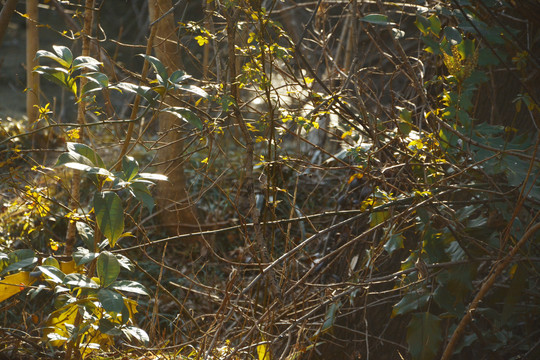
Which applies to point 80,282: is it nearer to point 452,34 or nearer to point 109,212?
point 109,212

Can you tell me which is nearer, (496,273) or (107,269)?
(107,269)

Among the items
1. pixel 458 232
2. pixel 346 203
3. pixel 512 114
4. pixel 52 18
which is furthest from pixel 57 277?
pixel 52 18

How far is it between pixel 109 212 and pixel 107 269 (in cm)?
22

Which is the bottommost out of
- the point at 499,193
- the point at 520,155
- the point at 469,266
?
the point at 469,266

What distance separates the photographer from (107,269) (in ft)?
6.17

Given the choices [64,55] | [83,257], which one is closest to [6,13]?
[64,55]

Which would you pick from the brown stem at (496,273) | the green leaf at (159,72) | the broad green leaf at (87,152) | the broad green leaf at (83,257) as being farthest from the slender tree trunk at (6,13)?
the brown stem at (496,273)

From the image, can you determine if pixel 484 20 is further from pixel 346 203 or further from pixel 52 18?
pixel 52 18

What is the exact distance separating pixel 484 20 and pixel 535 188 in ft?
1.99

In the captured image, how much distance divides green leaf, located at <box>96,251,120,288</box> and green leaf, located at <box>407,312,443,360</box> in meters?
1.12

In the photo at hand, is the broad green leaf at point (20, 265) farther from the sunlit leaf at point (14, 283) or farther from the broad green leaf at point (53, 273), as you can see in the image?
the sunlit leaf at point (14, 283)

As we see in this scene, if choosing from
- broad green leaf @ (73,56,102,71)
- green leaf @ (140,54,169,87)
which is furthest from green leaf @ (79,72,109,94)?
green leaf @ (140,54,169,87)

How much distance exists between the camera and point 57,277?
1.89 meters

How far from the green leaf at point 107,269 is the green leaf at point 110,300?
0.04 metres
